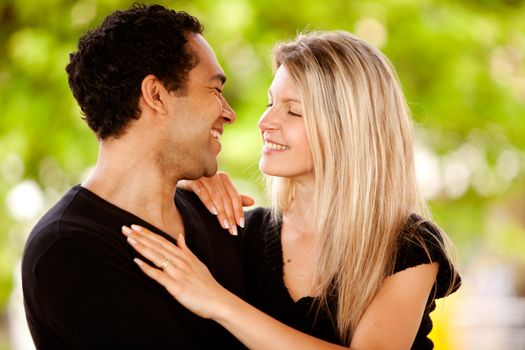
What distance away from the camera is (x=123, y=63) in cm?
206

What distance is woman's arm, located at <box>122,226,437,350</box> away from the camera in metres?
1.96

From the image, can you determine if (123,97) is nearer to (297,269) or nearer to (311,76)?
(311,76)

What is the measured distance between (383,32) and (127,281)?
8.16ft

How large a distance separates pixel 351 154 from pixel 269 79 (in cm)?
181

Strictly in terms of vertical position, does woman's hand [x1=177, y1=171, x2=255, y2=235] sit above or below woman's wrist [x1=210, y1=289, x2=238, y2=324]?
above

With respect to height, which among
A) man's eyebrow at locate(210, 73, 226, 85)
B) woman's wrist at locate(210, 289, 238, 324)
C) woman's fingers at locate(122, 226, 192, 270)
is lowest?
woman's wrist at locate(210, 289, 238, 324)

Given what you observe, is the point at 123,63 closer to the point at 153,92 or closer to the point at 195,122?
the point at 153,92

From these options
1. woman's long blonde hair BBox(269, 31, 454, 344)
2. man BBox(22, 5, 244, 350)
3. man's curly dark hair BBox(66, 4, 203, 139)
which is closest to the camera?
man BBox(22, 5, 244, 350)

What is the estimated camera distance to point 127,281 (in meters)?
1.99

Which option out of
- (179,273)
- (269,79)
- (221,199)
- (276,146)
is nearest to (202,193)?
(221,199)

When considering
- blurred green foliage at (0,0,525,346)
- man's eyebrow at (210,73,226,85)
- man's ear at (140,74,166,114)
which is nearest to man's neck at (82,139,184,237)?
man's ear at (140,74,166,114)

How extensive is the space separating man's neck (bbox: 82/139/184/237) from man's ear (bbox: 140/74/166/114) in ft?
0.35

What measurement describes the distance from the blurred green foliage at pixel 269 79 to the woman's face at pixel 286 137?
150cm

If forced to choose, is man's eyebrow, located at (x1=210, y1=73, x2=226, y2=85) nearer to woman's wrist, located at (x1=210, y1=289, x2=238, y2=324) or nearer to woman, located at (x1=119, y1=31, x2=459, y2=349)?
woman, located at (x1=119, y1=31, x2=459, y2=349)
